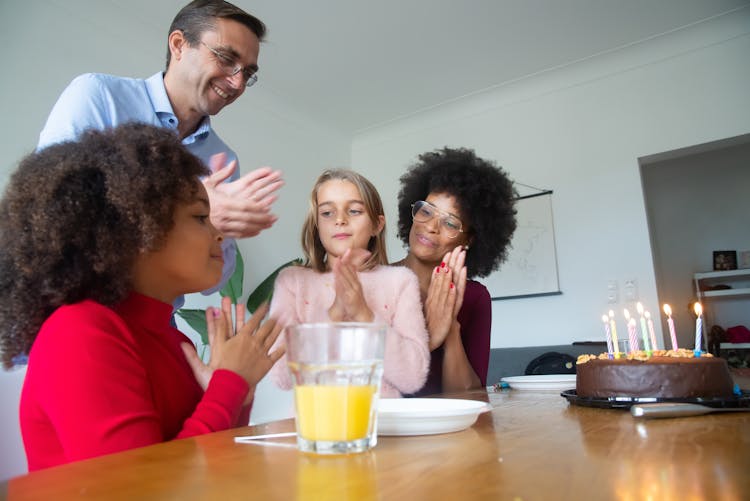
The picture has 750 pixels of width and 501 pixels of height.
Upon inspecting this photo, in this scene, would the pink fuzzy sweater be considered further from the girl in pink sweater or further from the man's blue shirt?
the man's blue shirt

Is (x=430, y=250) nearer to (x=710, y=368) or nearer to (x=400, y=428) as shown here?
(x=710, y=368)

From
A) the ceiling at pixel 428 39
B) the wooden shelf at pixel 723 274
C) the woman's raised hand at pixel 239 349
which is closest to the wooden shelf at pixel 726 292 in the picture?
the wooden shelf at pixel 723 274

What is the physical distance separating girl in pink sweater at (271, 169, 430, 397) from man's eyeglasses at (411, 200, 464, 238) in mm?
243

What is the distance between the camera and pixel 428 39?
3816mm

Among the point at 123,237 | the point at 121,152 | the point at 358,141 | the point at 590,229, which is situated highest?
the point at 358,141

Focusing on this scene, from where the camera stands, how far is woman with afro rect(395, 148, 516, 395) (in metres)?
1.70

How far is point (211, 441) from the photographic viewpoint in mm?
665

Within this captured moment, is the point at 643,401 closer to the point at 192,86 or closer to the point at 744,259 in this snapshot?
the point at 192,86

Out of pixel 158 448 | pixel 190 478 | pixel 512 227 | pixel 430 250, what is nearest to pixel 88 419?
pixel 158 448

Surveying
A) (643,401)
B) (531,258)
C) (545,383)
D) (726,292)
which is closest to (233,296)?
(531,258)

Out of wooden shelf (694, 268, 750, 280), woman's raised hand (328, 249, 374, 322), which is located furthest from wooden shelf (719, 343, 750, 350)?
woman's raised hand (328, 249, 374, 322)

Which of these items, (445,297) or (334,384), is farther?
(445,297)

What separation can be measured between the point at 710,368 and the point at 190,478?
818 millimetres

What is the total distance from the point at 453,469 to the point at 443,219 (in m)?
1.55
